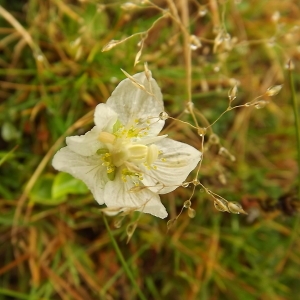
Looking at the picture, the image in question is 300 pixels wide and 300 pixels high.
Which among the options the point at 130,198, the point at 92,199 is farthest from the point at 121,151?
the point at 92,199

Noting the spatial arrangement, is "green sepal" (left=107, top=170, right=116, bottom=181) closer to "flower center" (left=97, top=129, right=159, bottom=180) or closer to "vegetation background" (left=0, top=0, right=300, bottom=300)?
"flower center" (left=97, top=129, right=159, bottom=180)

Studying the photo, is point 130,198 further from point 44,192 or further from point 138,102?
point 44,192

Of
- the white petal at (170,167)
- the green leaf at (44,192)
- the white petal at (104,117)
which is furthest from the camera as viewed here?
the green leaf at (44,192)

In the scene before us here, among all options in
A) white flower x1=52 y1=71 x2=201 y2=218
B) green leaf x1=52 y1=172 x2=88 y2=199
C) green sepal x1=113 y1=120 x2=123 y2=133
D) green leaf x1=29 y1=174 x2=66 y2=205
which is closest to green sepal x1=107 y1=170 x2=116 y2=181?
white flower x1=52 y1=71 x2=201 y2=218

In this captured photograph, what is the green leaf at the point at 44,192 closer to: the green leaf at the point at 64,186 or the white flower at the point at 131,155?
the green leaf at the point at 64,186

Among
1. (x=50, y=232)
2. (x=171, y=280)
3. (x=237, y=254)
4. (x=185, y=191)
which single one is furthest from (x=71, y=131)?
(x=237, y=254)

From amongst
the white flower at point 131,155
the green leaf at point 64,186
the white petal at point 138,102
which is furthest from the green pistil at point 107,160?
the green leaf at point 64,186

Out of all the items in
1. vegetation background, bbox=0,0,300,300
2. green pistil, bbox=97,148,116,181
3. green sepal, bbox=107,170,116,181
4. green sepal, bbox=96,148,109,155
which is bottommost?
vegetation background, bbox=0,0,300,300
